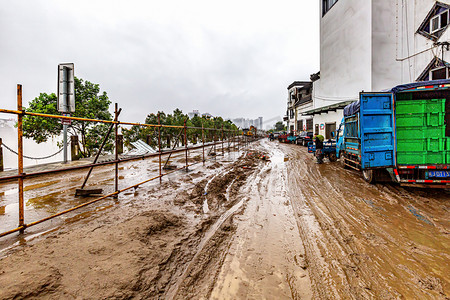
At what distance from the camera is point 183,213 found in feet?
14.6

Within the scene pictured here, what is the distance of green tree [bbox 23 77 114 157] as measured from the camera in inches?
450

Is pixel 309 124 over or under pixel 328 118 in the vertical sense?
over

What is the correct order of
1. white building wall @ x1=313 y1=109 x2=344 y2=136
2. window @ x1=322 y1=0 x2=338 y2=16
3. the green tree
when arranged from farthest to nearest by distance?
1. window @ x1=322 y1=0 x2=338 y2=16
2. white building wall @ x1=313 y1=109 x2=344 y2=136
3. the green tree

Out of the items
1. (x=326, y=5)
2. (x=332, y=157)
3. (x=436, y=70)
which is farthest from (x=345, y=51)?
(x=332, y=157)

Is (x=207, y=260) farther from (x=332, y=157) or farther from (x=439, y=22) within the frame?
(x=439, y=22)

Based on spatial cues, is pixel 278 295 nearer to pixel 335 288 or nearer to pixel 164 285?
pixel 335 288

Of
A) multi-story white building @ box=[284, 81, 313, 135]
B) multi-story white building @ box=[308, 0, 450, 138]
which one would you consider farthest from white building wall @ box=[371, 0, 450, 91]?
multi-story white building @ box=[284, 81, 313, 135]

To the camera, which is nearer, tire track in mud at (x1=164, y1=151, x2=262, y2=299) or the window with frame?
tire track in mud at (x1=164, y1=151, x2=262, y2=299)

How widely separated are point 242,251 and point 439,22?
18275 mm

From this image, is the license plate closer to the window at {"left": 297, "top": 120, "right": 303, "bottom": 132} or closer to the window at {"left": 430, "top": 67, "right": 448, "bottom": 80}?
the window at {"left": 430, "top": 67, "right": 448, "bottom": 80}

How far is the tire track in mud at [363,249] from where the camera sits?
2.27m

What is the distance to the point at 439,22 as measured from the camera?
12.4 metres

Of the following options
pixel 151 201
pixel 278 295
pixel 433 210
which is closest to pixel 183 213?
pixel 151 201

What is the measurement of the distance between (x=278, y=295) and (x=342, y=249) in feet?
4.75
